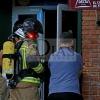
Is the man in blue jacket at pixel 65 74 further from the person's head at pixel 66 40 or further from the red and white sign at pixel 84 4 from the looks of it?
the red and white sign at pixel 84 4

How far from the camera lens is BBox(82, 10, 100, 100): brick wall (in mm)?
6566

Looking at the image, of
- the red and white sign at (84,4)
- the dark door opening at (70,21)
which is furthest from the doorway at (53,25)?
the red and white sign at (84,4)

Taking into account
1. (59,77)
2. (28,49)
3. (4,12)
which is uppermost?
(4,12)

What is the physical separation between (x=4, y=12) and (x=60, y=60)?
3331 millimetres

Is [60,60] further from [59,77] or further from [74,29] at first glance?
[74,29]

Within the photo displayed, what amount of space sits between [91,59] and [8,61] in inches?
72.3

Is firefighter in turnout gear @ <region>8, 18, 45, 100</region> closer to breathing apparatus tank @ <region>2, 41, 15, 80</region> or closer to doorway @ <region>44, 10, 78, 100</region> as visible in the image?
breathing apparatus tank @ <region>2, 41, 15, 80</region>

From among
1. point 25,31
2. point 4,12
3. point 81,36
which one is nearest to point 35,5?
point 4,12

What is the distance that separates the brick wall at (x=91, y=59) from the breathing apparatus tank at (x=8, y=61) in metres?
1.67

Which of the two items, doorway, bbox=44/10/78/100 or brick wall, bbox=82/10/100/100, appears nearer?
brick wall, bbox=82/10/100/100

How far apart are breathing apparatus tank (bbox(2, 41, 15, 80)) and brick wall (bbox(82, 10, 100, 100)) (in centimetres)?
167

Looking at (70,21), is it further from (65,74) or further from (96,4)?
(65,74)

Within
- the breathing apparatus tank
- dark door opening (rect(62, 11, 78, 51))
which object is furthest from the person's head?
dark door opening (rect(62, 11, 78, 51))

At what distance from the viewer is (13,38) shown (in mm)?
6387
